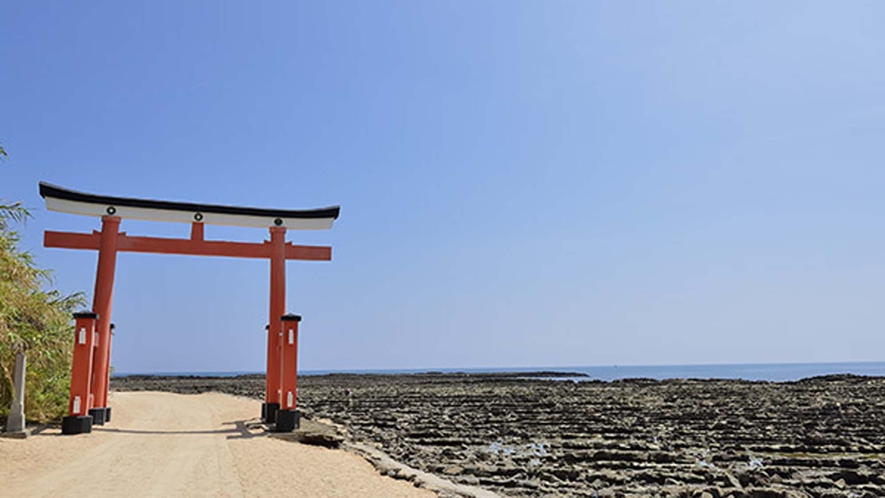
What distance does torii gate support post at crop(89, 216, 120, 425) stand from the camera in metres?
14.3

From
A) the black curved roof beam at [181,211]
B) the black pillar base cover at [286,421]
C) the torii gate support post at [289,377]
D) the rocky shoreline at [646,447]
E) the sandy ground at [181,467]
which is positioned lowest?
the rocky shoreline at [646,447]

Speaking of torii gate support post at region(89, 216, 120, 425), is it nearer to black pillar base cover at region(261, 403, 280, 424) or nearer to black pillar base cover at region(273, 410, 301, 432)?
black pillar base cover at region(261, 403, 280, 424)

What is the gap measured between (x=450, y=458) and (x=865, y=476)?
7438 mm

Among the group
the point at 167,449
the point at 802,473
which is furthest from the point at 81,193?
the point at 802,473

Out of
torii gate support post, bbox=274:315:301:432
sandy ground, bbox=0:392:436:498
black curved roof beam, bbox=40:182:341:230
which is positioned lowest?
sandy ground, bbox=0:392:436:498

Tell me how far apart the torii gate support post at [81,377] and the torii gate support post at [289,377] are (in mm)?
4162

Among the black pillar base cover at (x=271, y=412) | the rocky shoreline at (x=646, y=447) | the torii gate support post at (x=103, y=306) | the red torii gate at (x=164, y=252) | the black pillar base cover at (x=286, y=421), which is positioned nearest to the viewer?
the rocky shoreline at (x=646, y=447)

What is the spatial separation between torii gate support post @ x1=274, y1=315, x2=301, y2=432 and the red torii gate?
0.07ft

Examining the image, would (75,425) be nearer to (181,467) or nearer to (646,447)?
(181,467)

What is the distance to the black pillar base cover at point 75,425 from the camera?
12692 mm

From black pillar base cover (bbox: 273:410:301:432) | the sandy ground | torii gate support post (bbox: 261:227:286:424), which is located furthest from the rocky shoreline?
torii gate support post (bbox: 261:227:286:424)

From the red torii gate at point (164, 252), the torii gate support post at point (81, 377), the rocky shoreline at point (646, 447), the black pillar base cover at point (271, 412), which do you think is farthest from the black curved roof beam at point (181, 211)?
the rocky shoreline at point (646, 447)

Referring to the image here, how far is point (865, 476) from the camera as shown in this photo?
9961 mm

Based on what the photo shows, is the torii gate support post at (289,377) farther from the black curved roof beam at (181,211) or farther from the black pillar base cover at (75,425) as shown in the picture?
the black pillar base cover at (75,425)
